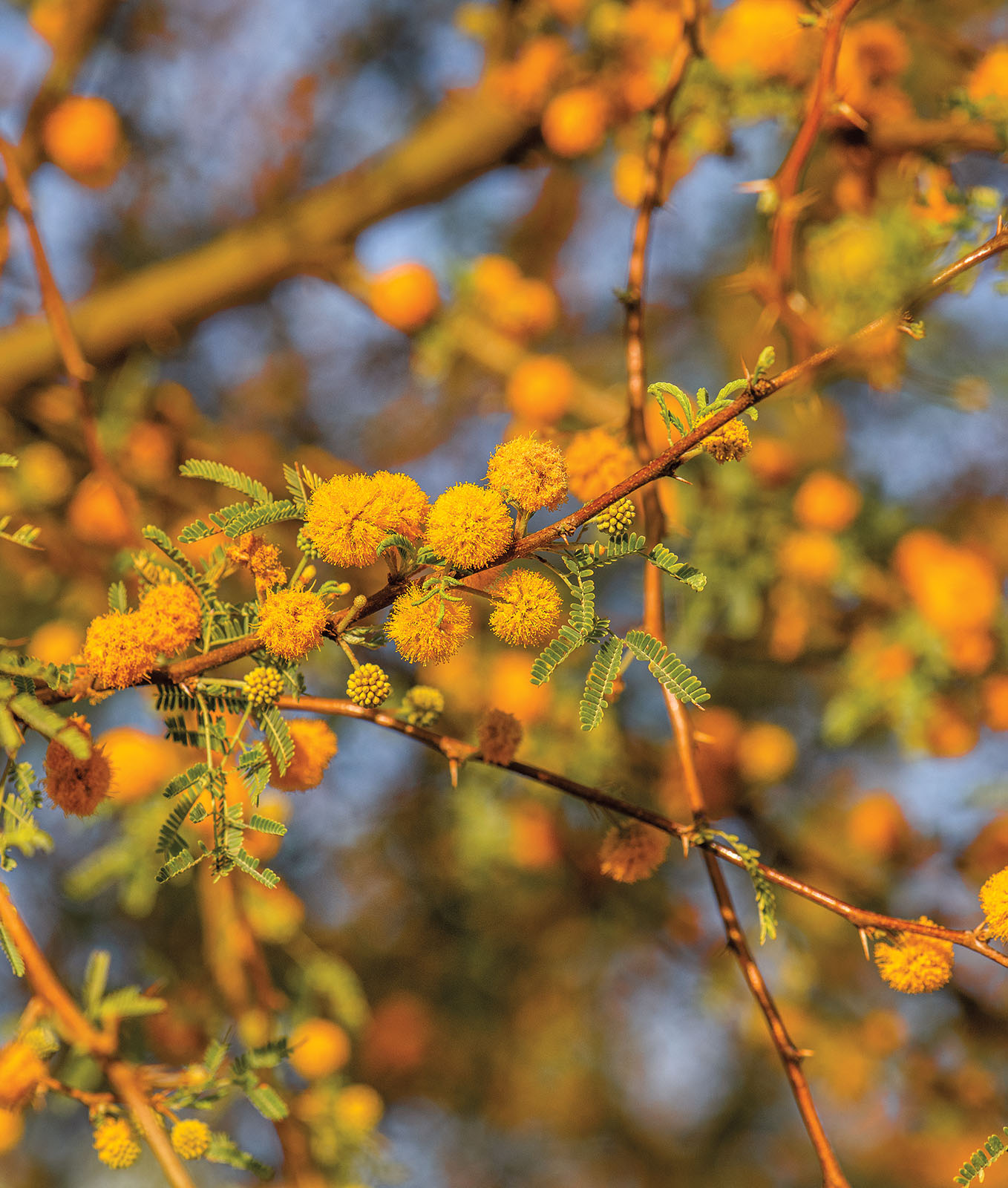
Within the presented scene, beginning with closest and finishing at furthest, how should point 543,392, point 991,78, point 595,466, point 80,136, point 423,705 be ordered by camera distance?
point 423,705, point 595,466, point 991,78, point 543,392, point 80,136

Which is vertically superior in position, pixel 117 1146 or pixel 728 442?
pixel 728 442

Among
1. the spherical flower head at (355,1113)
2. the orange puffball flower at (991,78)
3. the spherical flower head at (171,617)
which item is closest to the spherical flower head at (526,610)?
the spherical flower head at (171,617)

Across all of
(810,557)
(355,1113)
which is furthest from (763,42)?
(355,1113)

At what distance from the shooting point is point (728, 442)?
2.80 feet

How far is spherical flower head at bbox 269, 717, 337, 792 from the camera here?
3.41 ft

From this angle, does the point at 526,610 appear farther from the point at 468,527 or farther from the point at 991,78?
the point at 991,78

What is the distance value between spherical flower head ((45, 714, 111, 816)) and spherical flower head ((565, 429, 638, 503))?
71 centimetres

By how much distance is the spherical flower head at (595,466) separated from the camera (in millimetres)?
1287

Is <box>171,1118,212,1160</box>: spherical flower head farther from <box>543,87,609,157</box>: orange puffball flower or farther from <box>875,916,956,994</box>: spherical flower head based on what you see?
<box>543,87,609,157</box>: orange puffball flower

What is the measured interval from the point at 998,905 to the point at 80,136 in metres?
2.45

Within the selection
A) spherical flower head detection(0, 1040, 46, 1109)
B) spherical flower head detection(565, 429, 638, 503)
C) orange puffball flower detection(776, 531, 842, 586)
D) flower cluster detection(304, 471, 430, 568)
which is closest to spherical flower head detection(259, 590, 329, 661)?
flower cluster detection(304, 471, 430, 568)

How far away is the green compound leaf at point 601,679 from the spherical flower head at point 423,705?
0.27 metres

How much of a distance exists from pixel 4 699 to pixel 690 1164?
3.96 metres

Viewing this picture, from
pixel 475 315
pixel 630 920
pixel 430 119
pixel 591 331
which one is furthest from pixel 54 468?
pixel 591 331
